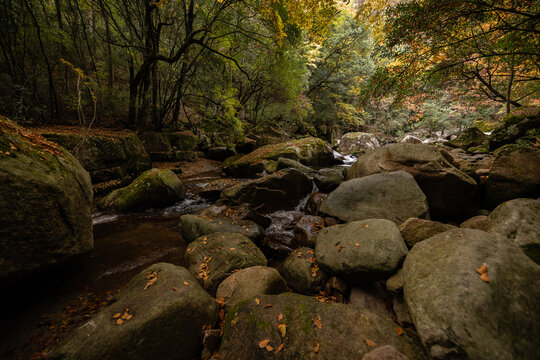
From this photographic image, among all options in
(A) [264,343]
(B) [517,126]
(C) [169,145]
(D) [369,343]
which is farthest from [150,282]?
(B) [517,126]

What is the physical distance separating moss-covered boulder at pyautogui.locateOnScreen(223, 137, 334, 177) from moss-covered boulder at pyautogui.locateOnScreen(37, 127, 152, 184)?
4.22 m

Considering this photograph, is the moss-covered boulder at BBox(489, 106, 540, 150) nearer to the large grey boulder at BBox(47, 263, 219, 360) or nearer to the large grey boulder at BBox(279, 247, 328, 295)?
the large grey boulder at BBox(279, 247, 328, 295)

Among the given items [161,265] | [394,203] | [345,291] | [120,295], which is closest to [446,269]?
[345,291]

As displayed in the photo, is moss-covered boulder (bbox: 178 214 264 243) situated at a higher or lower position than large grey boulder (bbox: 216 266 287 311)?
lower

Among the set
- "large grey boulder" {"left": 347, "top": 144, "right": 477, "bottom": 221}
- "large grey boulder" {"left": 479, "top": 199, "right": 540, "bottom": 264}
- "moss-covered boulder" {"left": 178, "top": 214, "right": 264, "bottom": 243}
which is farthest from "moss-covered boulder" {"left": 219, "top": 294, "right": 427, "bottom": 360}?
"large grey boulder" {"left": 347, "top": 144, "right": 477, "bottom": 221}

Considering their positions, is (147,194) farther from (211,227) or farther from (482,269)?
(482,269)

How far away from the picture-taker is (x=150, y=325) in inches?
75.9

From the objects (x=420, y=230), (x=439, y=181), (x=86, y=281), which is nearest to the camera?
(x=420, y=230)

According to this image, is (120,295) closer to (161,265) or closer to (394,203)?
(161,265)

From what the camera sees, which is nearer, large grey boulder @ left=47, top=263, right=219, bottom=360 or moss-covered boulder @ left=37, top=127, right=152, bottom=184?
large grey boulder @ left=47, top=263, right=219, bottom=360

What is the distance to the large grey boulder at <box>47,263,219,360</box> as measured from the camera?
68.9 inches

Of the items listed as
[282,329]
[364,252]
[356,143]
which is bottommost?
[282,329]

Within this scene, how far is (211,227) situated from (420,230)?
4.00m

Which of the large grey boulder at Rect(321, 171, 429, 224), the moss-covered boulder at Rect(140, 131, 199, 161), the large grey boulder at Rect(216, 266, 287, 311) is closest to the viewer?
the large grey boulder at Rect(216, 266, 287, 311)
